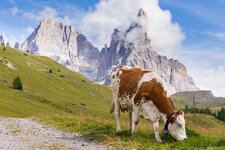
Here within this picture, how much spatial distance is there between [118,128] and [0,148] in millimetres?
7785

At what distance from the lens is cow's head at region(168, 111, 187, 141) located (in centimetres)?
1603

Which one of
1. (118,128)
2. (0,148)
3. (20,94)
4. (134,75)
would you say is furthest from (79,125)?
(20,94)

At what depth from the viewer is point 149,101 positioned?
58.2 feet

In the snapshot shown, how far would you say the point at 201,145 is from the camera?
15258 mm

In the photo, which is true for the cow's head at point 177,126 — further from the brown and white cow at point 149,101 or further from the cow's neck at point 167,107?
the cow's neck at point 167,107

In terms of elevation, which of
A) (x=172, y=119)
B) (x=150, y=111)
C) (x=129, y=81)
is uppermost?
(x=129, y=81)

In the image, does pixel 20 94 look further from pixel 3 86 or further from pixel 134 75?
pixel 134 75

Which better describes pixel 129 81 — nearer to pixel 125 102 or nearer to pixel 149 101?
pixel 125 102

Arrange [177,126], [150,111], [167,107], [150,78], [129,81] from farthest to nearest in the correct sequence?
[129,81], [150,78], [150,111], [167,107], [177,126]

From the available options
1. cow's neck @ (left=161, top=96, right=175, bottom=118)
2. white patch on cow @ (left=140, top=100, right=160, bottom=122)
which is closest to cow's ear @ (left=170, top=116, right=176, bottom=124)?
cow's neck @ (left=161, top=96, right=175, bottom=118)

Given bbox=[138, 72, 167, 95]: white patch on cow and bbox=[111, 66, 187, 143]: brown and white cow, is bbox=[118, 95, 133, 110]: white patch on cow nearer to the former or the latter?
bbox=[111, 66, 187, 143]: brown and white cow

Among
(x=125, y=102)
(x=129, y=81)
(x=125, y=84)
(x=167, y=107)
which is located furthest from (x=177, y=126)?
(x=125, y=84)

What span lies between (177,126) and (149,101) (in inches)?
88.6

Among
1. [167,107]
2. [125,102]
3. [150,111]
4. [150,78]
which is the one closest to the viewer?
[167,107]
